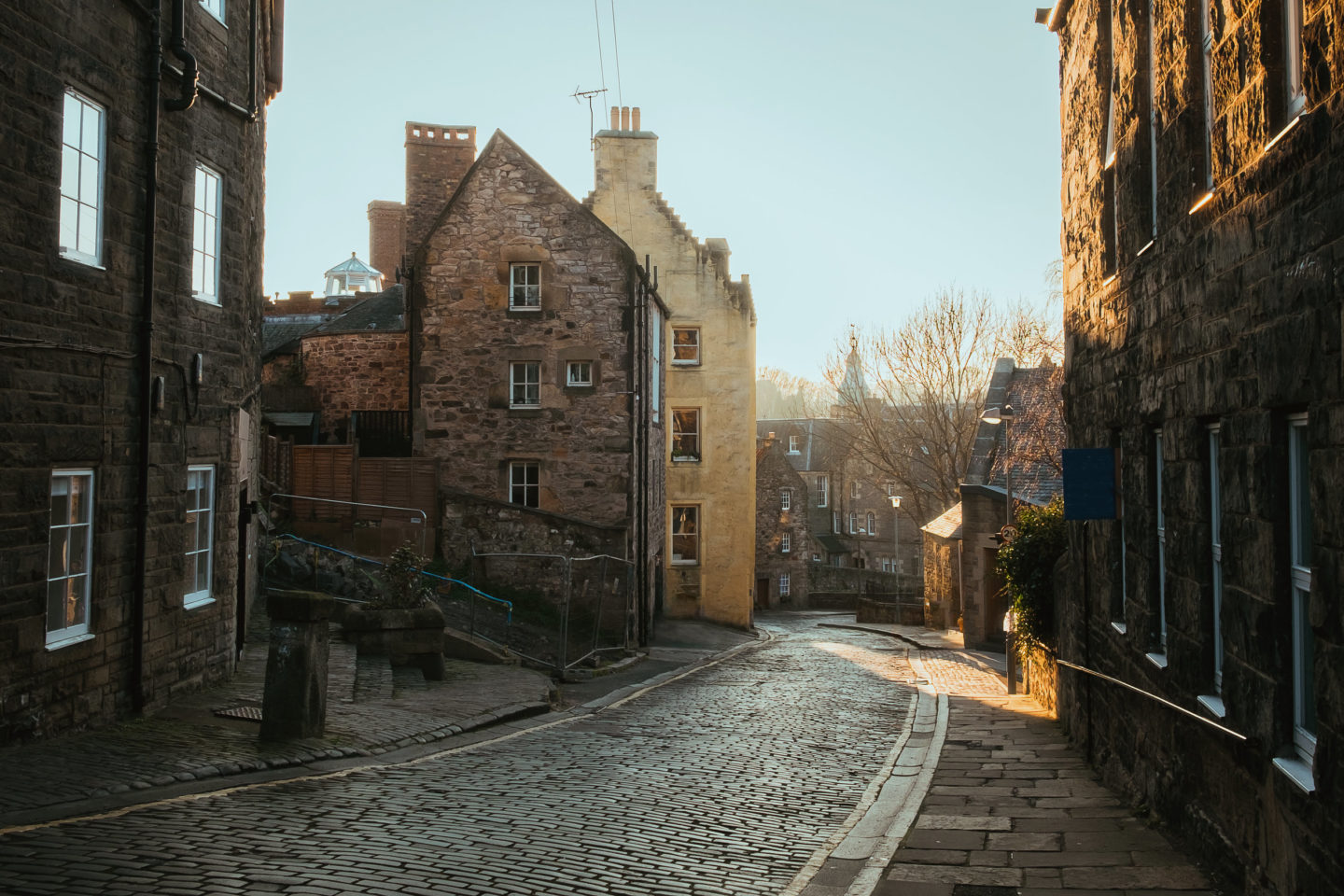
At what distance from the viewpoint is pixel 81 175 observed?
10336 mm

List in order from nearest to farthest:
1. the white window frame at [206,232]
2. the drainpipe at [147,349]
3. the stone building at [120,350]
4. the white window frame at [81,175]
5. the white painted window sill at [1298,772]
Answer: the white painted window sill at [1298,772]
the stone building at [120,350]
the white window frame at [81,175]
the drainpipe at [147,349]
the white window frame at [206,232]

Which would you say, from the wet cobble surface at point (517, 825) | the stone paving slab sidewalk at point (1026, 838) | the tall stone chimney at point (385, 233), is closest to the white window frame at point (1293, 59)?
the stone paving slab sidewalk at point (1026, 838)

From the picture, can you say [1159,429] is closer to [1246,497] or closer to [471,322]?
[1246,497]

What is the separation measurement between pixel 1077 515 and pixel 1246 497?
3822 millimetres

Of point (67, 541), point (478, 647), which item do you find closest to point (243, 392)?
point (67, 541)

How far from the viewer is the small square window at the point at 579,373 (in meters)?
24.4

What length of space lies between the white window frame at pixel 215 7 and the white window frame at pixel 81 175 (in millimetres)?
2682

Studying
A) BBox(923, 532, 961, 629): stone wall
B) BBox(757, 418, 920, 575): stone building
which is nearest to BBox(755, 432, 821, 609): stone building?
BBox(757, 418, 920, 575): stone building

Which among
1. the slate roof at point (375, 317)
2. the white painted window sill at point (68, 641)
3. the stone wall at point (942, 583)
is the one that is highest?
the slate roof at point (375, 317)

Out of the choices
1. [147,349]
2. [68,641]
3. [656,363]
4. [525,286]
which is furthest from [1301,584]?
[656,363]

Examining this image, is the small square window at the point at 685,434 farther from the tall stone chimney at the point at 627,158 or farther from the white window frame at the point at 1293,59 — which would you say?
the white window frame at the point at 1293,59

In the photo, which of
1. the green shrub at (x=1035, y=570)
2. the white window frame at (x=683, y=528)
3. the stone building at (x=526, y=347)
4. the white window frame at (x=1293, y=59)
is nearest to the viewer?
the white window frame at (x=1293, y=59)

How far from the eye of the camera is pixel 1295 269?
5.35 metres

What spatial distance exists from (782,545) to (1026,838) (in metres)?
49.9
